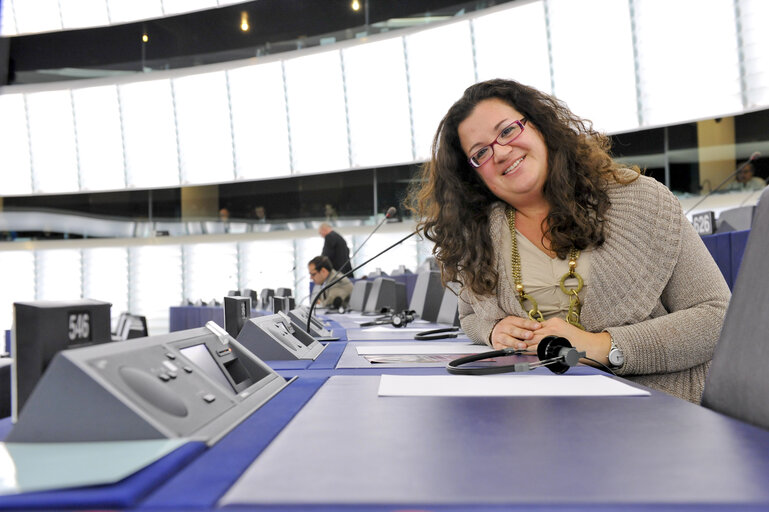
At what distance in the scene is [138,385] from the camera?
553 mm

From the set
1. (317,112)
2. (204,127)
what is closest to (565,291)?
(317,112)

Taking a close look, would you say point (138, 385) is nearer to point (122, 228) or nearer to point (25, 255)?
point (122, 228)

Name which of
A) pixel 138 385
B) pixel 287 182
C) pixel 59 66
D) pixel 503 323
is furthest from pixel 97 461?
pixel 59 66

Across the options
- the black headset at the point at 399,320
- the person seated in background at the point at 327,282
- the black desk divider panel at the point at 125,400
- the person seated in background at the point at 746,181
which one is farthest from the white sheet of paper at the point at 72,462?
the person seated in background at the point at 746,181

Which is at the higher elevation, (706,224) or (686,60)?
(686,60)

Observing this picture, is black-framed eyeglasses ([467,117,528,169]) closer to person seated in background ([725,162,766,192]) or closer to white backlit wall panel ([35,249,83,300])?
person seated in background ([725,162,766,192])

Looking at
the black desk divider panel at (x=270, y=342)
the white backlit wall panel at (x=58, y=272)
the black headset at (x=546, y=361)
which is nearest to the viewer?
the black headset at (x=546, y=361)

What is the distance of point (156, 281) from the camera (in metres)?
12.0

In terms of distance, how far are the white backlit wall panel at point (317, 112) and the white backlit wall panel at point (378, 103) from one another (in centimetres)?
19

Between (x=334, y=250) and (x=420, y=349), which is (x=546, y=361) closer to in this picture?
(x=420, y=349)

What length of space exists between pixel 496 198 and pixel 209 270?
35.6 ft

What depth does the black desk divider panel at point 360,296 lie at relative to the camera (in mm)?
4695

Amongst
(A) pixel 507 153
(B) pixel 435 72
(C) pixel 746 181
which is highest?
(B) pixel 435 72

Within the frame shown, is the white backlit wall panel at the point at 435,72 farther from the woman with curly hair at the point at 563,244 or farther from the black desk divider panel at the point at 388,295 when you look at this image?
the woman with curly hair at the point at 563,244
